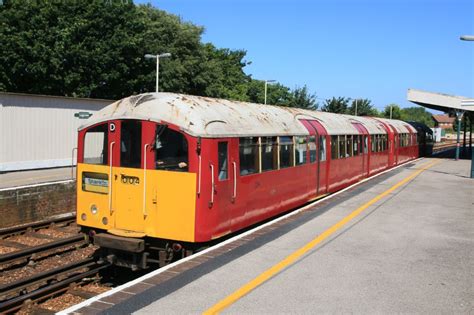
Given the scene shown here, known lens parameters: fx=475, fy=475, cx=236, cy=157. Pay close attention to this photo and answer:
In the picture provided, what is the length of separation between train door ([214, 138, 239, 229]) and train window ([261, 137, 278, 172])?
1.31m

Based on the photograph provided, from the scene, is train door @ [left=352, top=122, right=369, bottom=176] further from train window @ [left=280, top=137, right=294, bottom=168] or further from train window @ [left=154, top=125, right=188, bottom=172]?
train window @ [left=154, top=125, right=188, bottom=172]

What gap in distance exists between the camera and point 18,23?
100ft

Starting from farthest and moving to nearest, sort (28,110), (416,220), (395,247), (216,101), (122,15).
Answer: (122,15), (28,110), (416,220), (216,101), (395,247)

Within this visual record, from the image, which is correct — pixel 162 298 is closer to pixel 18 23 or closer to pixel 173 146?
pixel 173 146

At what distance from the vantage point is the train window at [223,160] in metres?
8.00

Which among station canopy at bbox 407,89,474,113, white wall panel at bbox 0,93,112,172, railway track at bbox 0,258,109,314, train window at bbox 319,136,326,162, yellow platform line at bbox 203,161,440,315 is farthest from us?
station canopy at bbox 407,89,474,113

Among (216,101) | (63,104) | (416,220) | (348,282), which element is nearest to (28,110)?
(63,104)

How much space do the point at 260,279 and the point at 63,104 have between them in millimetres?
18943

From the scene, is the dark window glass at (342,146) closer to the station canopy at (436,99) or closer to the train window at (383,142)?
the train window at (383,142)

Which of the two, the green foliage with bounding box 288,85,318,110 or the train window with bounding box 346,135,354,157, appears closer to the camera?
the train window with bounding box 346,135,354,157

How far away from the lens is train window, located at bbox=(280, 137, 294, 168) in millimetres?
10695

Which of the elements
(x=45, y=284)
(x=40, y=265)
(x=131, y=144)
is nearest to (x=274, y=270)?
(x=131, y=144)

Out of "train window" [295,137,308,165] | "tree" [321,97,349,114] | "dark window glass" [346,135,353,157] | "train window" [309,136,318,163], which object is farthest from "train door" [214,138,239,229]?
"tree" [321,97,349,114]

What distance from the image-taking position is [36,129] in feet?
69.8
